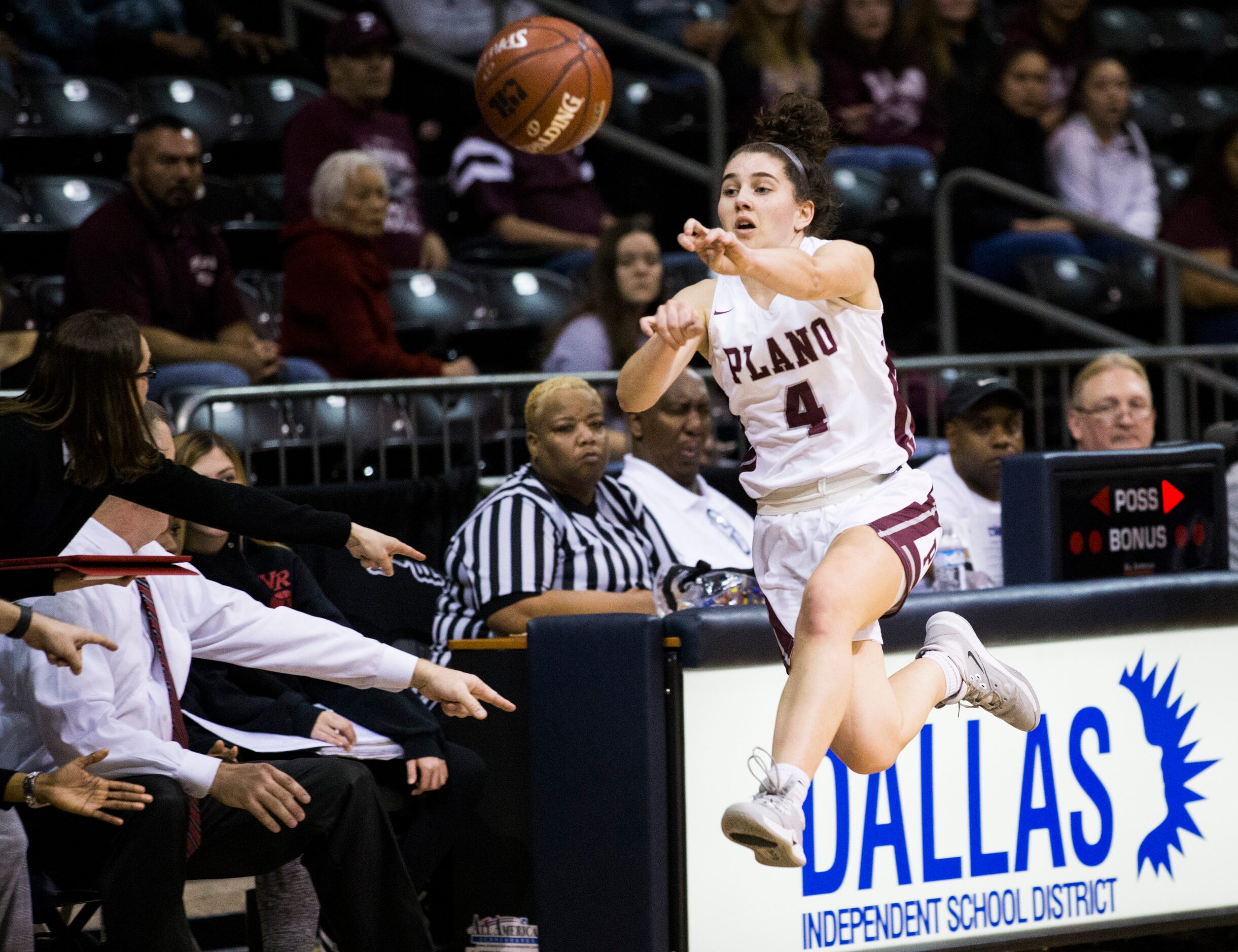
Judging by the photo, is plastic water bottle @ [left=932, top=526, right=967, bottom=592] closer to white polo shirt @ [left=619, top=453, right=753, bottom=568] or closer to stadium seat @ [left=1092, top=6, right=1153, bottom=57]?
white polo shirt @ [left=619, top=453, right=753, bottom=568]

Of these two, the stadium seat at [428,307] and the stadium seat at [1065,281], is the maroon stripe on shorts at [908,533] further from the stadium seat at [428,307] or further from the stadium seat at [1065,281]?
the stadium seat at [1065,281]

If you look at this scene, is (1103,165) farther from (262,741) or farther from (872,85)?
(262,741)

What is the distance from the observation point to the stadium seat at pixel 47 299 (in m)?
7.23

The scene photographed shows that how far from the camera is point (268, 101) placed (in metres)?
8.98

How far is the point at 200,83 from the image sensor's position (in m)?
8.74

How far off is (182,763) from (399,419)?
9.90 ft

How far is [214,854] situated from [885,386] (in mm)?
1998

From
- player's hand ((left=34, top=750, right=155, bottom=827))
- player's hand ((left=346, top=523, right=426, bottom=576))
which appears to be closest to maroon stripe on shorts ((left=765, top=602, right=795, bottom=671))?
player's hand ((left=346, top=523, right=426, bottom=576))

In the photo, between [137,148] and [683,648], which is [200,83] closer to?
[137,148]

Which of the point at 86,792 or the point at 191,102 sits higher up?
the point at 191,102

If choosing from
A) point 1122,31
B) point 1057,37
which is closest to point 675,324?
point 1057,37

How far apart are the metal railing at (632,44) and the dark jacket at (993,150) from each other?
1.40 meters

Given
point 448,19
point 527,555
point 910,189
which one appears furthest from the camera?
point 910,189

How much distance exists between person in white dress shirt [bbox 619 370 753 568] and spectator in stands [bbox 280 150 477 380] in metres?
1.29
